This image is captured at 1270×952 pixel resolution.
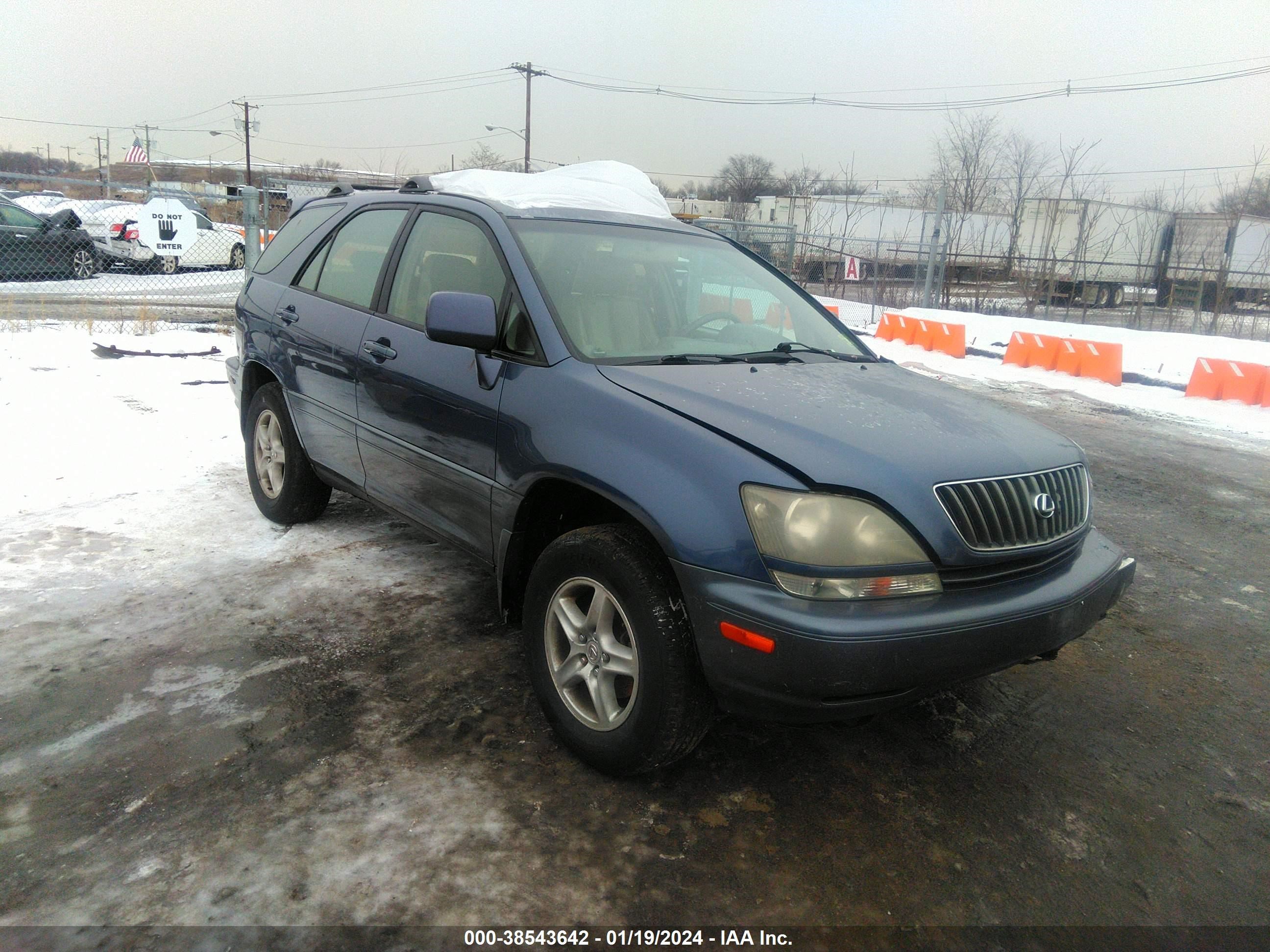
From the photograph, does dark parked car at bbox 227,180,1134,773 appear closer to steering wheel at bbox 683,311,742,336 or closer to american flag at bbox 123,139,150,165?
steering wheel at bbox 683,311,742,336

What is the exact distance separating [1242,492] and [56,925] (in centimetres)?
733

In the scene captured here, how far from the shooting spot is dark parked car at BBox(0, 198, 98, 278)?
48.9 feet

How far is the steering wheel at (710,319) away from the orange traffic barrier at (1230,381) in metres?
9.11

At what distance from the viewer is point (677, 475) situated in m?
2.36

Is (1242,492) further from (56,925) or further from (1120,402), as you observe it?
(56,925)

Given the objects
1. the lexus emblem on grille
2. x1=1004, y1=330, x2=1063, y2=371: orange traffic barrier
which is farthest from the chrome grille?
x1=1004, y1=330, x2=1063, y2=371: orange traffic barrier

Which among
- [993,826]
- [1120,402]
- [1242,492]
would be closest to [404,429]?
[993,826]

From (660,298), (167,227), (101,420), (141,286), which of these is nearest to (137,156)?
(141,286)

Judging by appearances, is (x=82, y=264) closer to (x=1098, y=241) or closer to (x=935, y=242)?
(x=935, y=242)

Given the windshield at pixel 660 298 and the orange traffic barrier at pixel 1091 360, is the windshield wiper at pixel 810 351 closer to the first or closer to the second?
the windshield at pixel 660 298

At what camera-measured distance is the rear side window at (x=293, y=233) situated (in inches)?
177

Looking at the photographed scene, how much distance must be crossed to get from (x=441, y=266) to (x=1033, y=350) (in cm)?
1100

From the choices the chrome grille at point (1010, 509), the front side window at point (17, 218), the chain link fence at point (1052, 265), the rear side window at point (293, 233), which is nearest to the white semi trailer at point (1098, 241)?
the chain link fence at point (1052, 265)

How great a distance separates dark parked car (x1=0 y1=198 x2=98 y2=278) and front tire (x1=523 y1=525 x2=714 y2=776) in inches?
646
